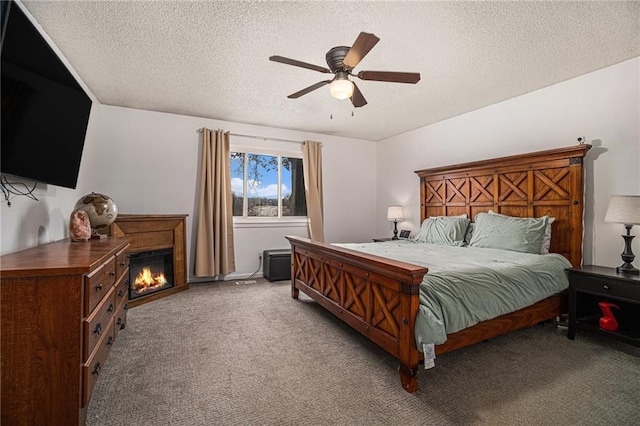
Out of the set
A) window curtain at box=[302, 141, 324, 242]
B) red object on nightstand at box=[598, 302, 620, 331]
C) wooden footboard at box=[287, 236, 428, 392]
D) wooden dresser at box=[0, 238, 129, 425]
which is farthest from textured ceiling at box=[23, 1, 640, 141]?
red object on nightstand at box=[598, 302, 620, 331]

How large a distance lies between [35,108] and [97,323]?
137cm

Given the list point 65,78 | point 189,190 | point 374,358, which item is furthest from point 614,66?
point 189,190

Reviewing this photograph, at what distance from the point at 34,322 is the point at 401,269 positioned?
188 centimetres

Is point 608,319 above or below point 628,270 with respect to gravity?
below

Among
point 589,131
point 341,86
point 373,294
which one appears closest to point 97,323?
point 373,294

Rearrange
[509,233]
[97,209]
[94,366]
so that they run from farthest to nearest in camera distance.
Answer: [509,233] → [97,209] → [94,366]

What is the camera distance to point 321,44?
2520mm

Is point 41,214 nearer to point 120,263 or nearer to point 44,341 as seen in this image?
point 120,263

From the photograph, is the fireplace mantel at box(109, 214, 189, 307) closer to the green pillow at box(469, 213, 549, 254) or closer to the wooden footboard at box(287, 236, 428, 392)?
the wooden footboard at box(287, 236, 428, 392)

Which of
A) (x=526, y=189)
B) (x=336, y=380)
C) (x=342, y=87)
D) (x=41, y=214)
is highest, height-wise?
(x=342, y=87)

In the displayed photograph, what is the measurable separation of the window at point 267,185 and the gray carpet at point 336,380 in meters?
2.50

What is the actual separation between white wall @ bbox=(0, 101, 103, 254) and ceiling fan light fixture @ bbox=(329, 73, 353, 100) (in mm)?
2161

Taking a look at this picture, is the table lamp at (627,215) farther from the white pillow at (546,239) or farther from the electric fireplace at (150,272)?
the electric fireplace at (150,272)

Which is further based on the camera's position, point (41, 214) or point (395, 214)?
point (395, 214)
